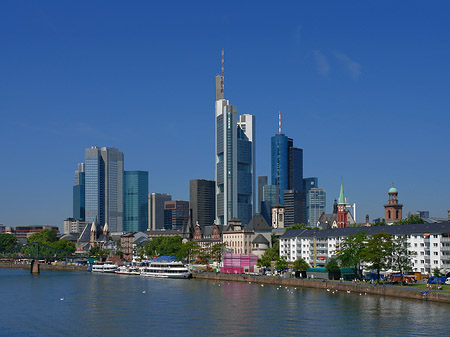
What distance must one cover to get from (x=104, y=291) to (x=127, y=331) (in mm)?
57768

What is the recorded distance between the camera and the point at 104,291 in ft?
442

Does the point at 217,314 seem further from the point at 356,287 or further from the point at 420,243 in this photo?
the point at 420,243

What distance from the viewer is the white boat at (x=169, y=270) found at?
18488 cm

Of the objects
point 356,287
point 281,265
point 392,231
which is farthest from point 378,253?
point 281,265

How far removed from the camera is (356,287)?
123312mm

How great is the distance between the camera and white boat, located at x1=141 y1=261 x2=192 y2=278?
18488 centimetres

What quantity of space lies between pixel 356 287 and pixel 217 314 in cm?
4015

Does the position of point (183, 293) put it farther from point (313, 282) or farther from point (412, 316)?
point (412, 316)

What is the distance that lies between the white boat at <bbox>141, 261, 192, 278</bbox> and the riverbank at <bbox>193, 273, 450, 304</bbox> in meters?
12.7

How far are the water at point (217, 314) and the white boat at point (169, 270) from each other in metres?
54.3

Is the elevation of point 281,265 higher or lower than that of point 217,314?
lower

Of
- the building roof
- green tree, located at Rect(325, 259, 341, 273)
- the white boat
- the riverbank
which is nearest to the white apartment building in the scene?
the building roof

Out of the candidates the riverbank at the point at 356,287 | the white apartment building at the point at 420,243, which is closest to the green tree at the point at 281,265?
the white apartment building at the point at 420,243

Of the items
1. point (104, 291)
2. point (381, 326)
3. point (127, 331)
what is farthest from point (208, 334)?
point (104, 291)
